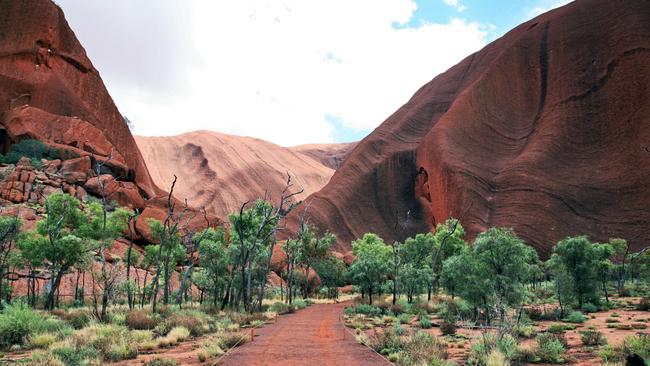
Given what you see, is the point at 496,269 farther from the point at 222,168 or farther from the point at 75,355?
the point at 222,168

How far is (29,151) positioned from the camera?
56312mm

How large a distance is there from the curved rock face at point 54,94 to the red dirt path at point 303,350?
5316 cm

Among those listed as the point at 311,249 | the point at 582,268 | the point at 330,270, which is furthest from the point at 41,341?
the point at 330,270

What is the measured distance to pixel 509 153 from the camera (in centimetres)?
8319

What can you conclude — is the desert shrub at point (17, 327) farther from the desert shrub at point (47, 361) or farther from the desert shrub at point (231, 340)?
the desert shrub at point (231, 340)

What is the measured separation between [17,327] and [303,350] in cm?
990

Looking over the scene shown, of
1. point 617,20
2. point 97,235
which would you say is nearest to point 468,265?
point 97,235

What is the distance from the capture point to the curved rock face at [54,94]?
62.2 metres

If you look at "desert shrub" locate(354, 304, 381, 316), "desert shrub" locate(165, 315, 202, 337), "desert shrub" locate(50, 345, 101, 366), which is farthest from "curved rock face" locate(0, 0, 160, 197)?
"desert shrub" locate(50, 345, 101, 366)

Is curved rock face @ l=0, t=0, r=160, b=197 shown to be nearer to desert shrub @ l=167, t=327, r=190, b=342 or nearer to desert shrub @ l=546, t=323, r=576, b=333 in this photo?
desert shrub @ l=167, t=327, r=190, b=342

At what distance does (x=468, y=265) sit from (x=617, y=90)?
7097cm

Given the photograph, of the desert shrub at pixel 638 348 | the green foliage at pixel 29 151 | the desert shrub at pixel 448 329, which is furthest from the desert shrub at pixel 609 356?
the green foliage at pixel 29 151

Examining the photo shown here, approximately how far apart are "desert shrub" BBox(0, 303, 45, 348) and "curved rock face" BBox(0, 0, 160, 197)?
2007 inches

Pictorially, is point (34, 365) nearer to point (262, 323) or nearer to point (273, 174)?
point (262, 323)
